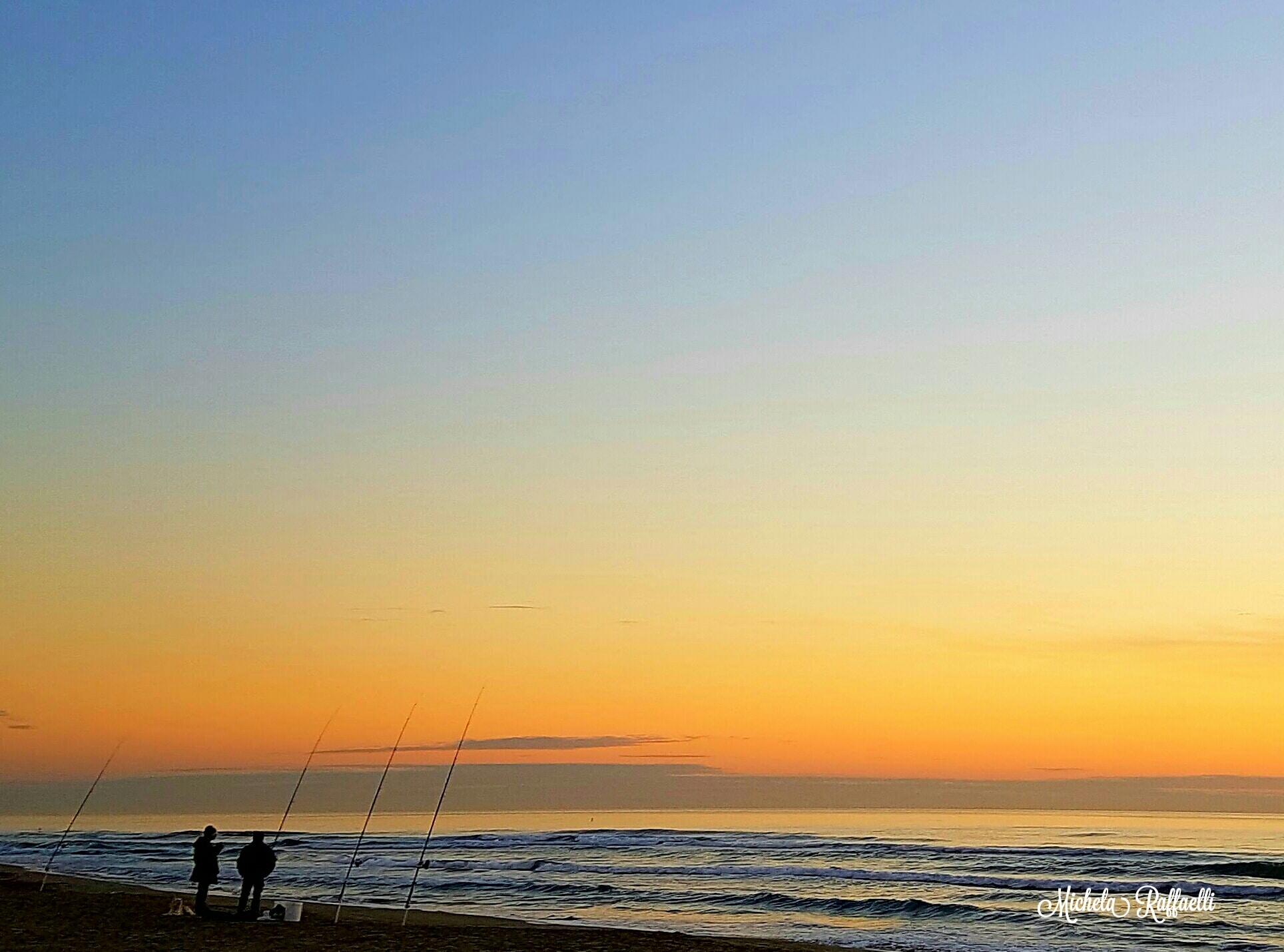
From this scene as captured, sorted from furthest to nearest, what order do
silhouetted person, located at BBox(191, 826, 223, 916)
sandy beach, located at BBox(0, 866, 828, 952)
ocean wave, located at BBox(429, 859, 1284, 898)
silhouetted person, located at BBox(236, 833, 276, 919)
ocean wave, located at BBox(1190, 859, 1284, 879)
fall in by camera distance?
ocean wave, located at BBox(1190, 859, 1284, 879), ocean wave, located at BBox(429, 859, 1284, 898), silhouetted person, located at BBox(191, 826, 223, 916), silhouetted person, located at BBox(236, 833, 276, 919), sandy beach, located at BBox(0, 866, 828, 952)

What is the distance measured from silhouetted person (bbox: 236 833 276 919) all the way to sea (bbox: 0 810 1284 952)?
997cm

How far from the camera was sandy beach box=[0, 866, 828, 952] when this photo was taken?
1460cm

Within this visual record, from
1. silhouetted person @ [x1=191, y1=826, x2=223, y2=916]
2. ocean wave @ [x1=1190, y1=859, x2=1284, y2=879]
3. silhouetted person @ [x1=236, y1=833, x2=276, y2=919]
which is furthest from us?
ocean wave @ [x1=1190, y1=859, x2=1284, y2=879]

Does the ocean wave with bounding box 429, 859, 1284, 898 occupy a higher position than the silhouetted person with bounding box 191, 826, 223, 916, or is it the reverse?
the ocean wave with bounding box 429, 859, 1284, 898

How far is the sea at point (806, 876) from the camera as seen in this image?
1073 inches

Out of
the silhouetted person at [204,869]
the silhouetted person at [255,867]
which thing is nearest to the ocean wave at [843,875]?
the silhouetted person at [204,869]

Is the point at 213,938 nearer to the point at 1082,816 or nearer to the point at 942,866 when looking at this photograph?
the point at 942,866

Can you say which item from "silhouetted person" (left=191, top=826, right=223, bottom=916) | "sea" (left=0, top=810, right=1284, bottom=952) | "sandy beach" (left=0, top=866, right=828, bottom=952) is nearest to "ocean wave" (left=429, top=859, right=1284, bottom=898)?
"sea" (left=0, top=810, right=1284, bottom=952)

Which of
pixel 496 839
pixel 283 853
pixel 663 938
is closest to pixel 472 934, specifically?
pixel 663 938

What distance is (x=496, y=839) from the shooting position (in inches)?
2645

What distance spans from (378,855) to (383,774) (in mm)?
31225

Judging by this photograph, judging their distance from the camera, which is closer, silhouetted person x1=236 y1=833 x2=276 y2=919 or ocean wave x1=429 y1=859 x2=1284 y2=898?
silhouetted person x1=236 y1=833 x2=276 y2=919

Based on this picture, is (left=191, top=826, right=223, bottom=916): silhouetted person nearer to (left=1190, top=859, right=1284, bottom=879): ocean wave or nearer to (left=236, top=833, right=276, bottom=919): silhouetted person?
(left=236, top=833, right=276, bottom=919): silhouetted person

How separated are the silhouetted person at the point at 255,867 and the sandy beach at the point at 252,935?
66 cm
